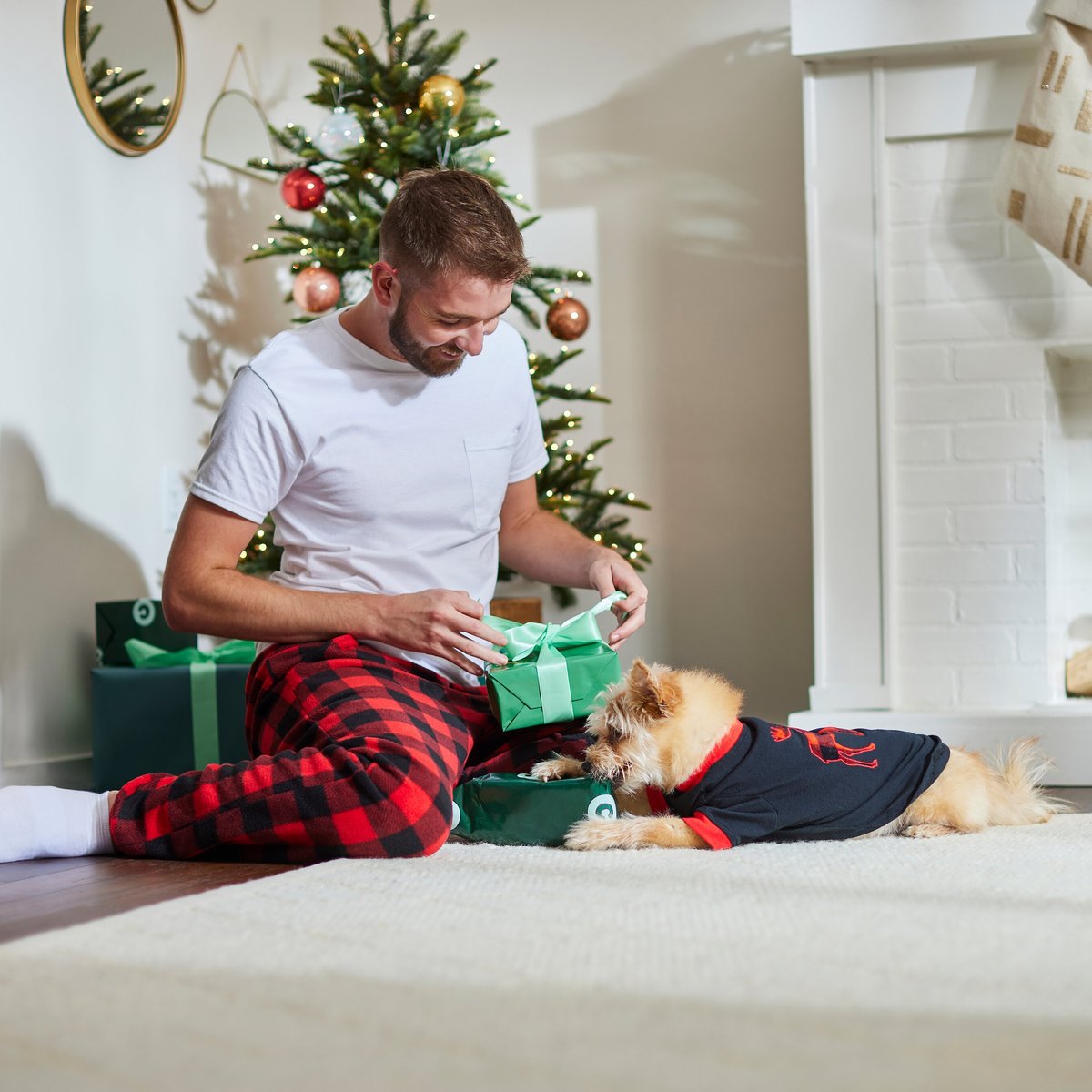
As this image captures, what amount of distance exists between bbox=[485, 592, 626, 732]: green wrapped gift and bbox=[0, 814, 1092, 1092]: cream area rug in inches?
11.6

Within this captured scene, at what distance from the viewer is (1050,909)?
125 centimetres

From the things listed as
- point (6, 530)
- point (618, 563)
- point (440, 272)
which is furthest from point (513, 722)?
point (6, 530)

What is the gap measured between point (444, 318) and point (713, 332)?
1682 mm

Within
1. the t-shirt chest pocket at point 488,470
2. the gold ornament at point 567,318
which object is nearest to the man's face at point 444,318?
the t-shirt chest pocket at point 488,470

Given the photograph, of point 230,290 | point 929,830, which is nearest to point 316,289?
point 230,290

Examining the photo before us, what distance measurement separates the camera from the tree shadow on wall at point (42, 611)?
8.41ft

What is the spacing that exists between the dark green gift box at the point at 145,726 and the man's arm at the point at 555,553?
862 millimetres

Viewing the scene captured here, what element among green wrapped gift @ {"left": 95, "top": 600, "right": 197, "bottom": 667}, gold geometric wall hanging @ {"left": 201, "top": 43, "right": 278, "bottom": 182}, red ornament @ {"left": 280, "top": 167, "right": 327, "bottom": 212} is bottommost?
green wrapped gift @ {"left": 95, "top": 600, "right": 197, "bottom": 667}

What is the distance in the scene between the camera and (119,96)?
9.41 feet

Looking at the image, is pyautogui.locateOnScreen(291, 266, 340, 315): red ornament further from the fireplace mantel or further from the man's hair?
the fireplace mantel

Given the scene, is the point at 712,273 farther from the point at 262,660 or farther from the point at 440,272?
the point at 262,660

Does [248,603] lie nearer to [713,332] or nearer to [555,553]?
[555,553]

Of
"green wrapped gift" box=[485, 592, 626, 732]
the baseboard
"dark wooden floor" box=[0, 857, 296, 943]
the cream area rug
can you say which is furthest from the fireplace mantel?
the baseboard

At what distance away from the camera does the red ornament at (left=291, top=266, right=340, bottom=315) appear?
2756 mm
